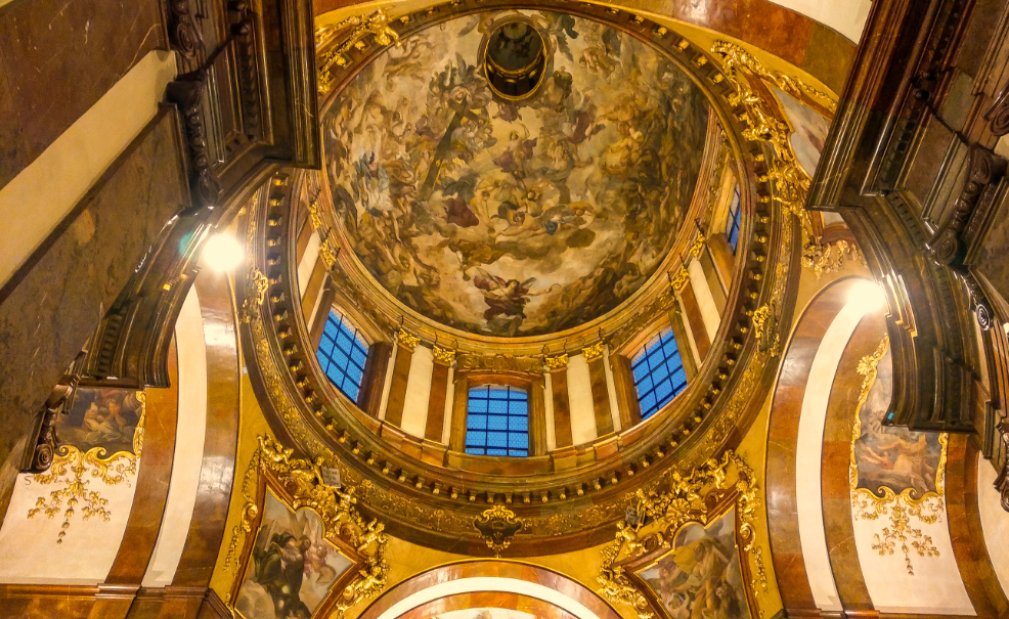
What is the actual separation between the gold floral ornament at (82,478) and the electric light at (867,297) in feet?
32.2

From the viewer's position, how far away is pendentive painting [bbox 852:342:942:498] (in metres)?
11.8

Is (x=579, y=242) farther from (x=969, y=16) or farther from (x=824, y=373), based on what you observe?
(x=969, y=16)

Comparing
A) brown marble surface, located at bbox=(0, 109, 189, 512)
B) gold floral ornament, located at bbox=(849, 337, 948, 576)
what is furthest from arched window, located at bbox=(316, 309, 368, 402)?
brown marble surface, located at bbox=(0, 109, 189, 512)

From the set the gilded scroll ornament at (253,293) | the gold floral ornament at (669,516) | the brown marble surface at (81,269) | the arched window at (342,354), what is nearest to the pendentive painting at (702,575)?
the gold floral ornament at (669,516)

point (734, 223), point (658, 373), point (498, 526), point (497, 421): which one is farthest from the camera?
point (497, 421)

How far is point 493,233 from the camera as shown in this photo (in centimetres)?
2050

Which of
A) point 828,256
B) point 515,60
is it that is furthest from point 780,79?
point 515,60

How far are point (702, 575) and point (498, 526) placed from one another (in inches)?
137

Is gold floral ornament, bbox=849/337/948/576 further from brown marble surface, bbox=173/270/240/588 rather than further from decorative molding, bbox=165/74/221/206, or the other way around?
decorative molding, bbox=165/74/221/206

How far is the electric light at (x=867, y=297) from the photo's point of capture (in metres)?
10.5

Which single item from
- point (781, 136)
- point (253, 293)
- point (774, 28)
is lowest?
point (774, 28)

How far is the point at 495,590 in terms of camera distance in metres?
13.7

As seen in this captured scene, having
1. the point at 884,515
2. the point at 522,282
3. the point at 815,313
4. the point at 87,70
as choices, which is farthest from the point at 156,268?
the point at 522,282

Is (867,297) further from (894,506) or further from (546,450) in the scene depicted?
(546,450)
